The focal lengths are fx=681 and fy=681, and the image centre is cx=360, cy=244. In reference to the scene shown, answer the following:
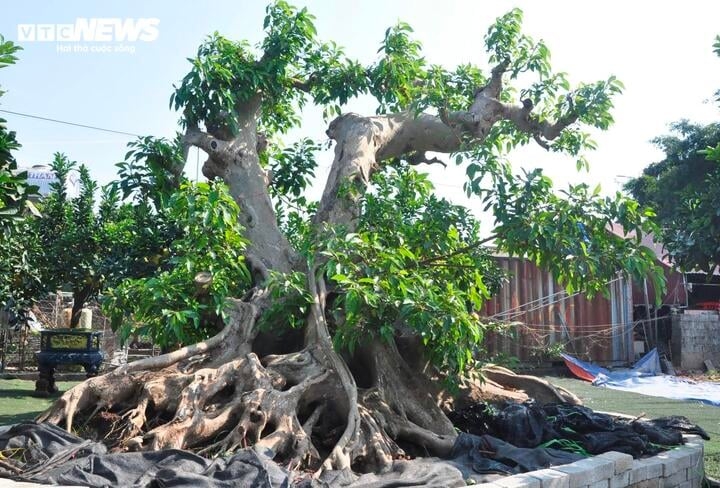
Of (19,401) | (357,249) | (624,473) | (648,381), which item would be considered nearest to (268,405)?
(357,249)

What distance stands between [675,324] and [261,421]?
1361cm

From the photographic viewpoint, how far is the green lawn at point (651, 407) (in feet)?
27.1

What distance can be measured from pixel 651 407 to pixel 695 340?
652 centimetres

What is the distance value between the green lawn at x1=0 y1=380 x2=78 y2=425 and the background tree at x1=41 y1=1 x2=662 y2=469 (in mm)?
3581

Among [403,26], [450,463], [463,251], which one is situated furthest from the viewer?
[403,26]

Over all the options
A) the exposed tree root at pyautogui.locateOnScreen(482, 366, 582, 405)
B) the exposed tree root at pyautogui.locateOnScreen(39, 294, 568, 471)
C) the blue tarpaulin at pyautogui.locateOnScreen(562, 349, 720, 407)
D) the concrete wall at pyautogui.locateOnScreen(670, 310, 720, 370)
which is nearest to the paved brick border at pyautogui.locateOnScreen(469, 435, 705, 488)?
the exposed tree root at pyautogui.locateOnScreen(39, 294, 568, 471)

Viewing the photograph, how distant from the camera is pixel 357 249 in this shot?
5258 mm

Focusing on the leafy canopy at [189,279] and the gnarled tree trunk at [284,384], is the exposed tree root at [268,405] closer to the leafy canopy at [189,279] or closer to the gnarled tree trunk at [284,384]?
the gnarled tree trunk at [284,384]

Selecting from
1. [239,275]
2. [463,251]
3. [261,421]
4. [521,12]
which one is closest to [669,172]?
[521,12]

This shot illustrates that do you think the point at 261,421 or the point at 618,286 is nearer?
the point at 261,421

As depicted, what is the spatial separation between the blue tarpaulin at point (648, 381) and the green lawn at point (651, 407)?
1.46 ft

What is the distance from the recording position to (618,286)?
16219 millimetres

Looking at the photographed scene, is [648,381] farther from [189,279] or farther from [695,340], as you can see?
[189,279]

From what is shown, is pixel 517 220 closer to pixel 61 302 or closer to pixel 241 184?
pixel 241 184
